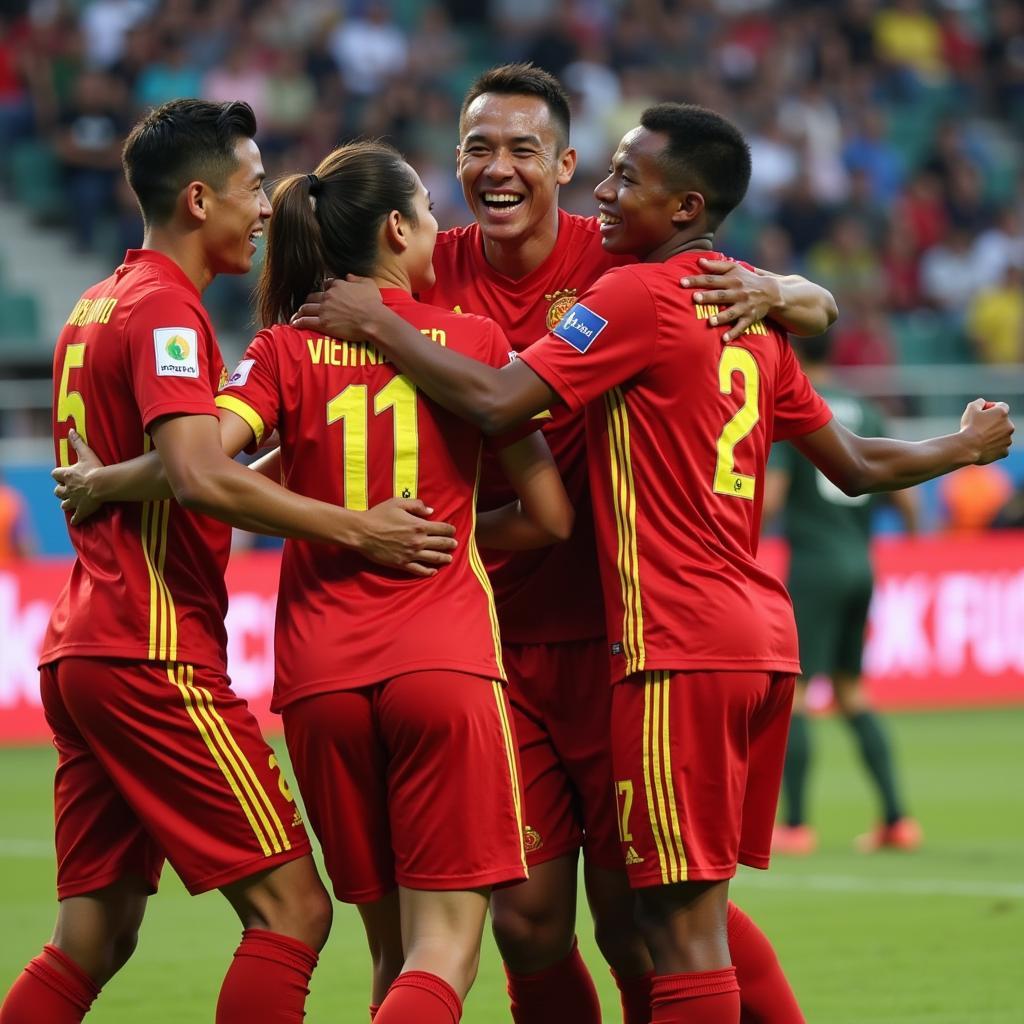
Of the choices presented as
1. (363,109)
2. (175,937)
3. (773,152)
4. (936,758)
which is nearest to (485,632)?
(175,937)

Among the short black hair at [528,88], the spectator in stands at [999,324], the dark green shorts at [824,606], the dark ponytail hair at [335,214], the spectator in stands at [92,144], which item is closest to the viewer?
the dark ponytail hair at [335,214]

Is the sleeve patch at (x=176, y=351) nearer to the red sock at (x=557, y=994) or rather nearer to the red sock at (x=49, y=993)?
the red sock at (x=49, y=993)

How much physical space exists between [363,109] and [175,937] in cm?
1127

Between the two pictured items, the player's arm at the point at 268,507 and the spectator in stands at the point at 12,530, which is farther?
the spectator in stands at the point at 12,530

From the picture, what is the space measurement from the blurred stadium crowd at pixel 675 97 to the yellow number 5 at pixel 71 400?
10531 mm

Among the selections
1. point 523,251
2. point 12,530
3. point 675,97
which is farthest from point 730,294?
point 675,97

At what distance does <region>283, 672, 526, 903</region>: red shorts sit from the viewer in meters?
4.11

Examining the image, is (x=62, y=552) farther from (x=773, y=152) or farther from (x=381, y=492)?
(x=381, y=492)

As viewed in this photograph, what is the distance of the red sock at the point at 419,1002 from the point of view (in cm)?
390

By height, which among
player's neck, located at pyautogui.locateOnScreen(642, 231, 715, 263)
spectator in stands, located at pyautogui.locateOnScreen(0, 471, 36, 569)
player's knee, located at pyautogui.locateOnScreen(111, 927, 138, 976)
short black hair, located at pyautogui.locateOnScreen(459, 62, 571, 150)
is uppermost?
short black hair, located at pyautogui.locateOnScreen(459, 62, 571, 150)

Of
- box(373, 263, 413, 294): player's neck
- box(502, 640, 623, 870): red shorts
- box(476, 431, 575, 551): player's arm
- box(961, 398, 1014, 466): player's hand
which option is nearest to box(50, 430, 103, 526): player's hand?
box(373, 263, 413, 294): player's neck

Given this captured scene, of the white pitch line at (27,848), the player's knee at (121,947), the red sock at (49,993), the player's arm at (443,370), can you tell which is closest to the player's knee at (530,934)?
the player's knee at (121,947)

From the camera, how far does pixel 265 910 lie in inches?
169

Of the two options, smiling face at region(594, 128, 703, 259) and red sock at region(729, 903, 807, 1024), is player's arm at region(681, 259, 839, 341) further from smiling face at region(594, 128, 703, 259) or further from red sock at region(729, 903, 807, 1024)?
red sock at region(729, 903, 807, 1024)
